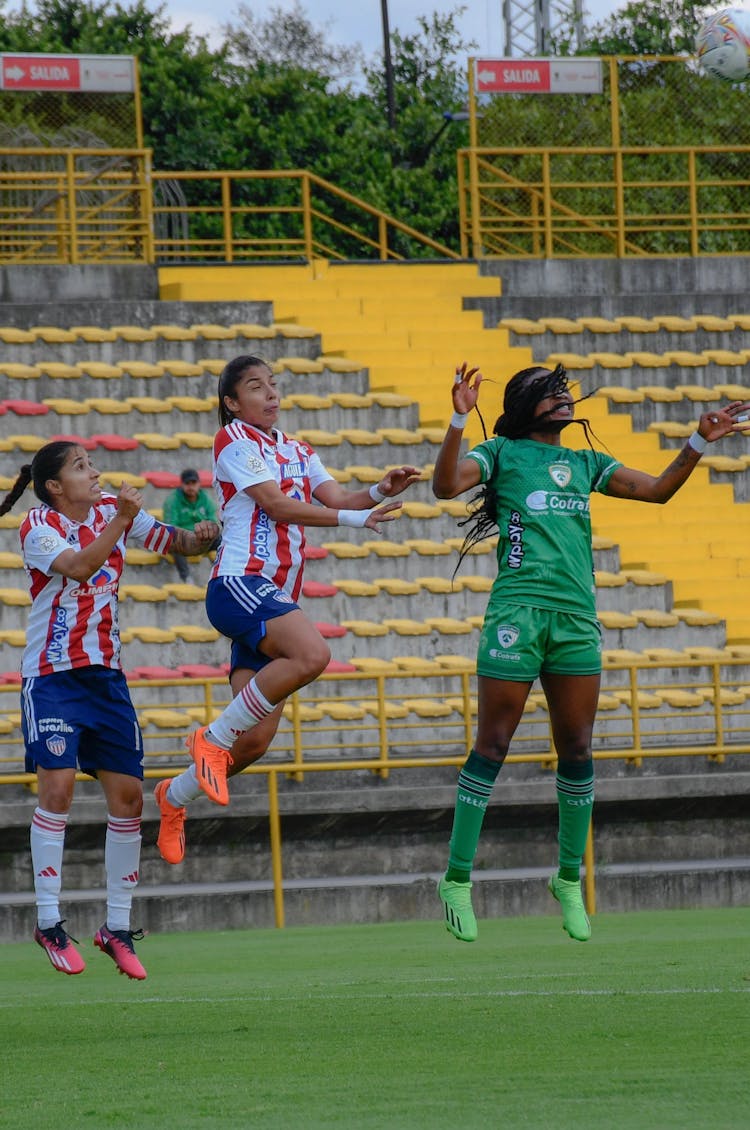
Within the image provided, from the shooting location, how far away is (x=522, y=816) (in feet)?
47.7

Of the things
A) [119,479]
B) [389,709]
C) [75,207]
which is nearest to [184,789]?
[389,709]

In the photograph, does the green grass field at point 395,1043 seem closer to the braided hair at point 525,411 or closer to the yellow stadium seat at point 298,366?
the braided hair at point 525,411

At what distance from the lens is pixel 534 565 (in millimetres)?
6766

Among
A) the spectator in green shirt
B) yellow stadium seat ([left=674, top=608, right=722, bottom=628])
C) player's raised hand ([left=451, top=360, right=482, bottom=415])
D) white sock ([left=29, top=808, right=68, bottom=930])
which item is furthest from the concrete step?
player's raised hand ([left=451, top=360, right=482, bottom=415])

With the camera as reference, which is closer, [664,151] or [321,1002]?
[321,1002]

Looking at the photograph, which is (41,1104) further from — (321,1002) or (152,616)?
(152,616)

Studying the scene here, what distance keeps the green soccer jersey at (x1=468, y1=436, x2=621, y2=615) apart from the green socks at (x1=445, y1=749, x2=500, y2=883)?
0.64 metres

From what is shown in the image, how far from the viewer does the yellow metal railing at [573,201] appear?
73.0 ft

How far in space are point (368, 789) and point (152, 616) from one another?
293cm

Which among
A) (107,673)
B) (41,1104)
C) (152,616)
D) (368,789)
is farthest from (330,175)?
(41,1104)

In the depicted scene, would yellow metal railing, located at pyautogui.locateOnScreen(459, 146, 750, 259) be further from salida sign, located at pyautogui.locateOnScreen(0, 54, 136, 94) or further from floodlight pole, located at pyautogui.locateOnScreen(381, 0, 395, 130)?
floodlight pole, located at pyautogui.locateOnScreen(381, 0, 395, 130)

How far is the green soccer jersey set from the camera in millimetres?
6762

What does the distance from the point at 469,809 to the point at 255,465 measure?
4.93 feet

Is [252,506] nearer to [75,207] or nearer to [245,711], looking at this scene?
[245,711]
